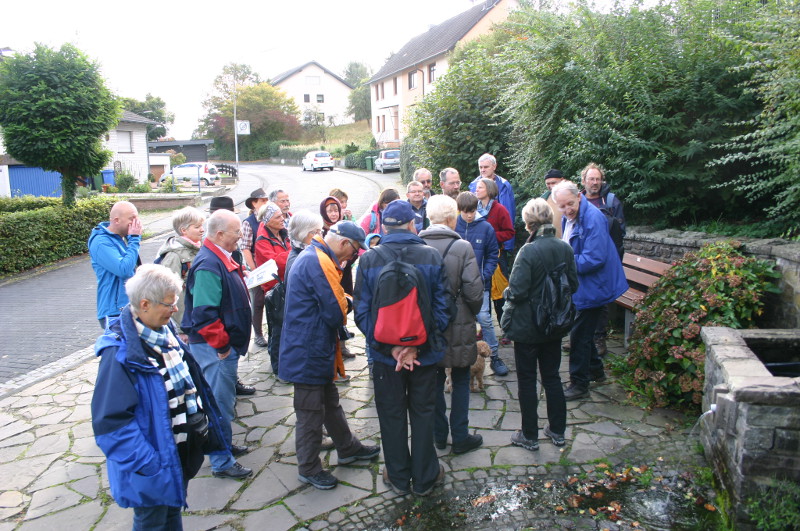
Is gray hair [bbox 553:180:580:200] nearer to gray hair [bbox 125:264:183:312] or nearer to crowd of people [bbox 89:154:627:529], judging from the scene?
crowd of people [bbox 89:154:627:529]

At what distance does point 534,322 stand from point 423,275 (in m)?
1.05

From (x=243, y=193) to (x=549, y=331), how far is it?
27.2 m

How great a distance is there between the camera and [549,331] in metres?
4.15

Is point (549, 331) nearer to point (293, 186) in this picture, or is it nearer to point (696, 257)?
point (696, 257)

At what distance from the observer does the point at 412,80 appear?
45.4 meters

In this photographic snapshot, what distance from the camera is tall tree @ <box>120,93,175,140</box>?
2495 inches

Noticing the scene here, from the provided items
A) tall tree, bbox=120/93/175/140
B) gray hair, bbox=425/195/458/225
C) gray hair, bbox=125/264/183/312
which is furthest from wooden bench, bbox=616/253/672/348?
tall tree, bbox=120/93/175/140

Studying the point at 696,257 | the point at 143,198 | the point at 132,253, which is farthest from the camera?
the point at 143,198

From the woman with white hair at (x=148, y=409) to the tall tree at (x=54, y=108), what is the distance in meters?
13.3

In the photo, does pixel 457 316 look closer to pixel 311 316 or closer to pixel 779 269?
pixel 311 316

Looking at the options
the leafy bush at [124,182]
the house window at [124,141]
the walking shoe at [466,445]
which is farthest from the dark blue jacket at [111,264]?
the house window at [124,141]

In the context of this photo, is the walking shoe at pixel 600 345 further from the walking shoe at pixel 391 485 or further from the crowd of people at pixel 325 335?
the walking shoe at pixel 391 485

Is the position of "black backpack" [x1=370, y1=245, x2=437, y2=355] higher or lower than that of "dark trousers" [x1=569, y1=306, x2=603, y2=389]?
higher

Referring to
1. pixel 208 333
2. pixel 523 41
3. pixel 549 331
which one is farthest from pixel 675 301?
pixel 523 41
